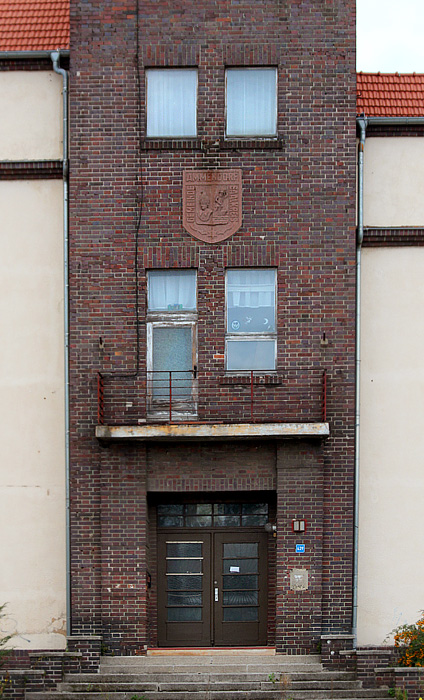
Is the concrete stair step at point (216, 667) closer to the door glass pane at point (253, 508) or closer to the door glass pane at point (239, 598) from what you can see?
the door glass pane at point (239, 598)

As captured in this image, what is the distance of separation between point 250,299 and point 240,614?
198 inches

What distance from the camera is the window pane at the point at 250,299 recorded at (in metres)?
13.3

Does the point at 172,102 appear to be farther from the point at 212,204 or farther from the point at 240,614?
the point at 240,614

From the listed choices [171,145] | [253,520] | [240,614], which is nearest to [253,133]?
[171,145]

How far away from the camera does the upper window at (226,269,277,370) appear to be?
43.5 ft

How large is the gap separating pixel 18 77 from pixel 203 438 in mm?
6479

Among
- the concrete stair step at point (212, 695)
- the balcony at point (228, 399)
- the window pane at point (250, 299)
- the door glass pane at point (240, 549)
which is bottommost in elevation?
the concrete stair step at point (212, 695)

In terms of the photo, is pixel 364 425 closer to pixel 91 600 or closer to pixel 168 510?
pixel 168 510

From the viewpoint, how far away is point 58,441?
1340 centimetres

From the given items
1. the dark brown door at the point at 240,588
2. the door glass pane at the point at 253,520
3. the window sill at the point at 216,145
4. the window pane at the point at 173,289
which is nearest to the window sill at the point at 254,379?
the window pane at the point at 173,289

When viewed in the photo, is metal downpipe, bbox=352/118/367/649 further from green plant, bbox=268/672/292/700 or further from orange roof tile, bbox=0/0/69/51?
orange roof tile, bbox=0/0/69/51

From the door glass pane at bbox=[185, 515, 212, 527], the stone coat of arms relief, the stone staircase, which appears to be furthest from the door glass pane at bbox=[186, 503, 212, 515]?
the stone coat of arms relief

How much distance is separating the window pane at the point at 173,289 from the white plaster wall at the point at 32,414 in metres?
1.51

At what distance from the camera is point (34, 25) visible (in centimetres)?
1393
